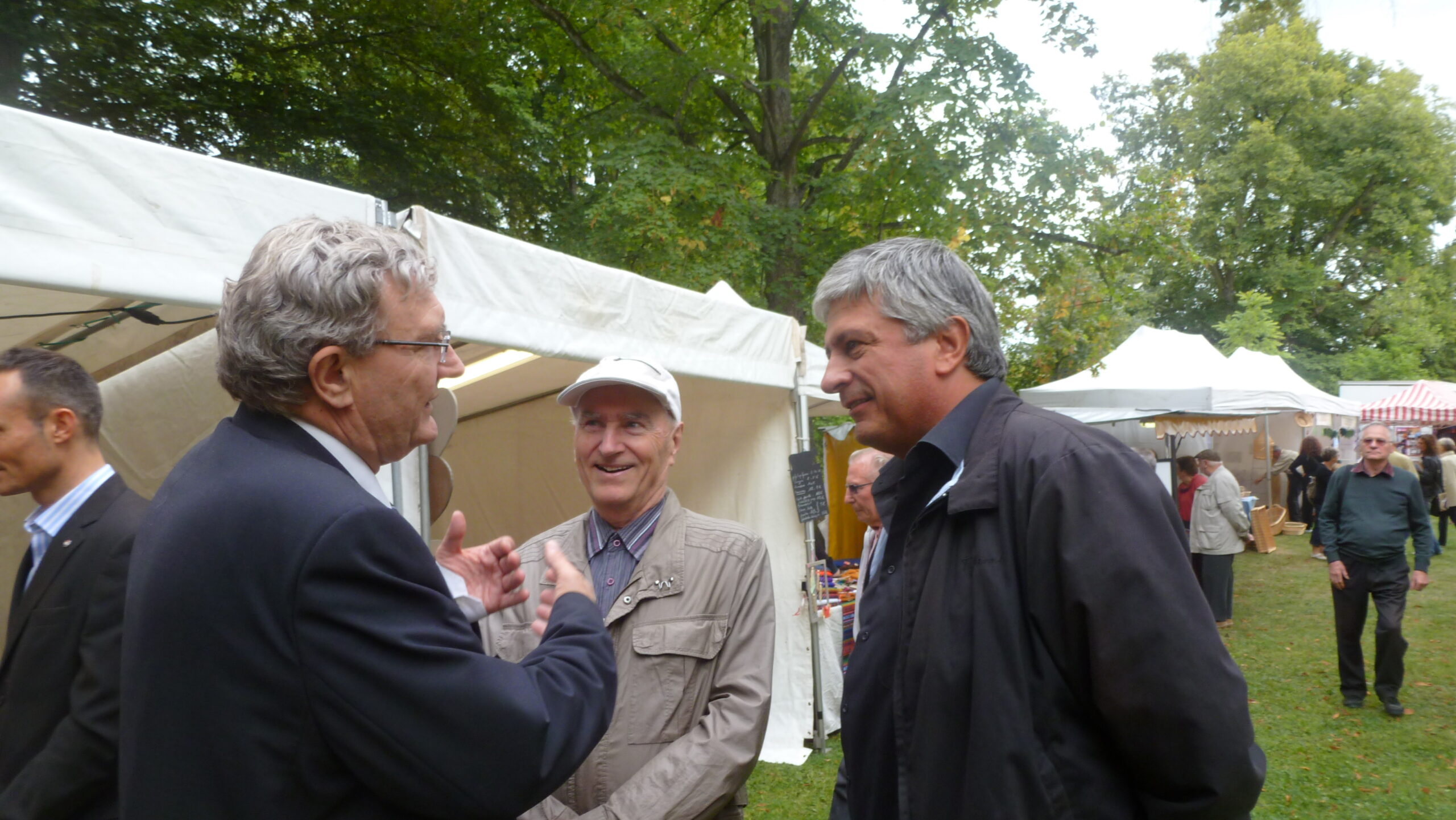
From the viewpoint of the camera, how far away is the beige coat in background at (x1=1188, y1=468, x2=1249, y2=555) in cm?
979

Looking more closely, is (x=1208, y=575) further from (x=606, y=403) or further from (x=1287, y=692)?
(x=606, y=403)

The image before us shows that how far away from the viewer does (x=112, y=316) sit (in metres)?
3.27

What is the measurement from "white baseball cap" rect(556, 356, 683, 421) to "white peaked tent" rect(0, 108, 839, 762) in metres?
0.69

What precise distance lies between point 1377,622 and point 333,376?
8.02 metres

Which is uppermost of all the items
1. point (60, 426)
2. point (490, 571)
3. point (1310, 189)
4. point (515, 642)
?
point (1310, 189)

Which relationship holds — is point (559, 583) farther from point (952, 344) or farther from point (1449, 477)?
point (1449, 477)

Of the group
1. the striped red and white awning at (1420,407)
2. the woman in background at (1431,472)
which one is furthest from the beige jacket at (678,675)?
the striped red and white awning at (1420,407)

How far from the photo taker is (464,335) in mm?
2971

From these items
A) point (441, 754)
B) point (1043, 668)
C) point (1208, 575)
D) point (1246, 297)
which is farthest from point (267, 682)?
point (1246, 297)

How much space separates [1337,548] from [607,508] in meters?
6.65

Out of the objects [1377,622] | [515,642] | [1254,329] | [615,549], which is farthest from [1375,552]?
[1254,329]

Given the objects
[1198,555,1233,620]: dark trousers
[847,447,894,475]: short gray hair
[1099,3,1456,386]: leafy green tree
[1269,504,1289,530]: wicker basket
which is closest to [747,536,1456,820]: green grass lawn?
[1198,555,1233,620]: dark trousers

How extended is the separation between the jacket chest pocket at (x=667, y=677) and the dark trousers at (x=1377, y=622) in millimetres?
6518

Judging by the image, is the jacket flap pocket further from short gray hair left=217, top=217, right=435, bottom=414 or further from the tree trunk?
the tree trunk
